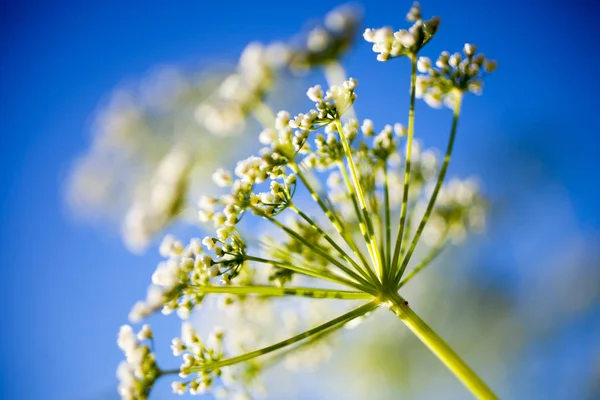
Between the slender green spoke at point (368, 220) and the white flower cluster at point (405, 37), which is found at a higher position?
the white flower cluster at point (405, 37)

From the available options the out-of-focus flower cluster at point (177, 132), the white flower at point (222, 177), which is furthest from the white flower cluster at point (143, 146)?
the white flower at point (222, 177)

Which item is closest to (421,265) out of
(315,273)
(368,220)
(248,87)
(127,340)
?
(368,220)

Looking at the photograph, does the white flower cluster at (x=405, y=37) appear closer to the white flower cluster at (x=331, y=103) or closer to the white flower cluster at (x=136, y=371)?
the white flower cluster at (x=331, y=103)

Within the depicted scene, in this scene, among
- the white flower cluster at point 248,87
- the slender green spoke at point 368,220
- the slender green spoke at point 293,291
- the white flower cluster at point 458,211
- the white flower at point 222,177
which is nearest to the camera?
the slender green spoke at point 293,291

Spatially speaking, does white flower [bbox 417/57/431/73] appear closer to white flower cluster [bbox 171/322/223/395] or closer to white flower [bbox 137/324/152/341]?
white flower cluster [bbox 171/322/223/395]

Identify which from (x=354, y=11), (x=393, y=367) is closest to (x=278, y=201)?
(x=354, y=11)

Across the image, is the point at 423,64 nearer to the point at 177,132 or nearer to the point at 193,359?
the point at 193,359

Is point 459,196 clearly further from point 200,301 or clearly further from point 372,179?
point 200,301
